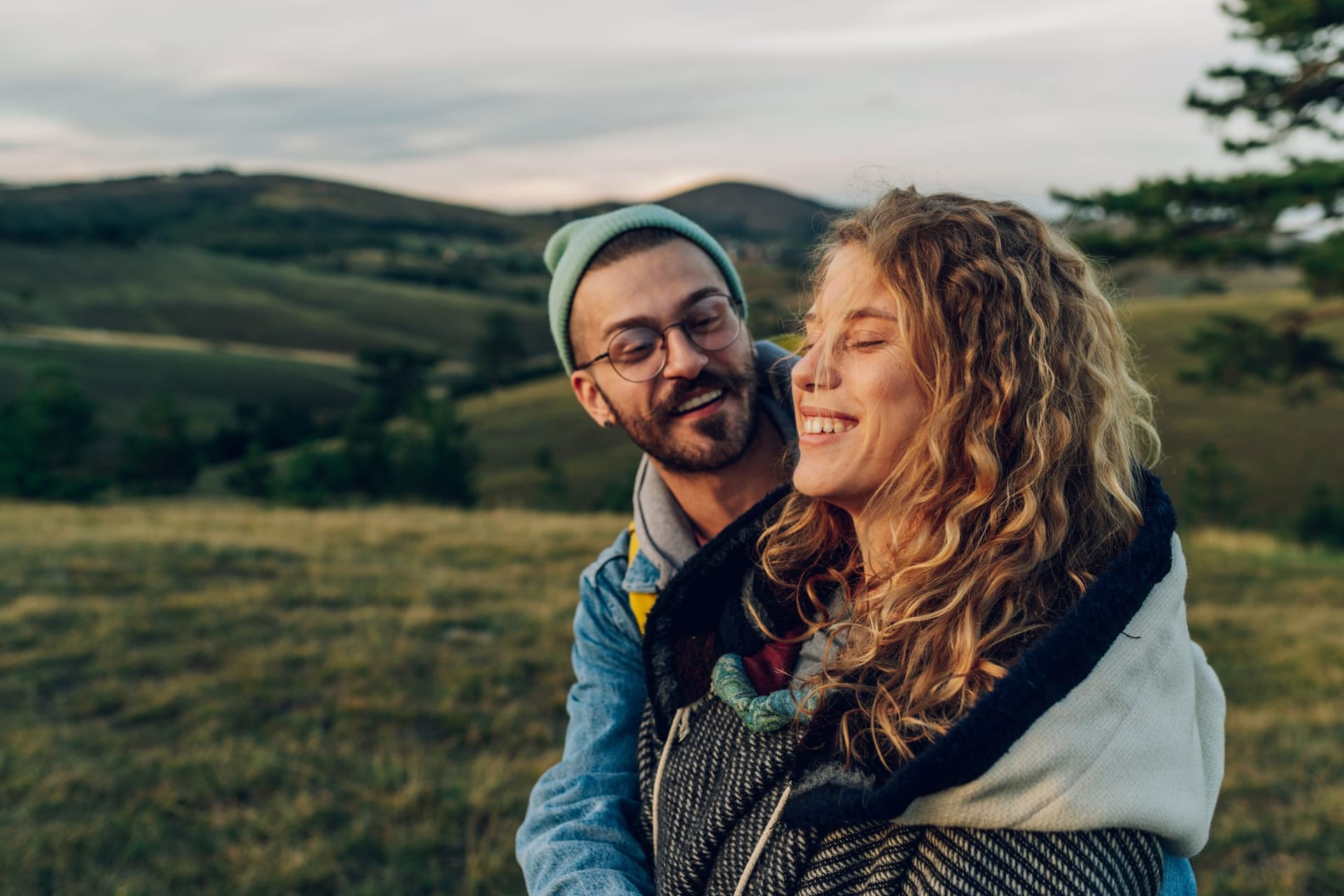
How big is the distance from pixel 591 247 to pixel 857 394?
135 centimetres

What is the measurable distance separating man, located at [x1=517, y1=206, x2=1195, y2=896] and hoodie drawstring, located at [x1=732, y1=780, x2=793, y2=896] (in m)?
0.54

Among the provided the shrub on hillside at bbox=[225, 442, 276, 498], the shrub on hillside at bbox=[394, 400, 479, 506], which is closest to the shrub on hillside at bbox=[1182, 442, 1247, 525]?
the shrub on hillside at bbox=[394, 400, 479, 506]

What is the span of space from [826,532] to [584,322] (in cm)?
119

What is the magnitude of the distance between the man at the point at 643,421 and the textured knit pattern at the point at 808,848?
0.29m

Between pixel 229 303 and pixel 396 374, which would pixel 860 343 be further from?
pixel 229 303

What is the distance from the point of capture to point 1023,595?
154 cm

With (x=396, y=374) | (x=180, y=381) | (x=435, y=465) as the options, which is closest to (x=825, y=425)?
(x=435, y=465)

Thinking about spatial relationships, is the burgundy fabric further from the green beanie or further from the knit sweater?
the green beanie

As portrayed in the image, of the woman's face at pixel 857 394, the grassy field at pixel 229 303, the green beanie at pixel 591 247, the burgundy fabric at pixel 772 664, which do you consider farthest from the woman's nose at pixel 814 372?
the grassy field at pixel 229 303

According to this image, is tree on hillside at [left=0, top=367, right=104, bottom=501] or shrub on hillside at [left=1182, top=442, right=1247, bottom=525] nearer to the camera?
shrub on hillside at [left=1182, top=442, right=1247, bottom=525]

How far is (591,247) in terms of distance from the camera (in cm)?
280

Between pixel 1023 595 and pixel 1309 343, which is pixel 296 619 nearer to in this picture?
pixel 1023 595

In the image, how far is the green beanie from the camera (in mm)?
2795

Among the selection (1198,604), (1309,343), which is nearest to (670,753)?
(1198,604)
